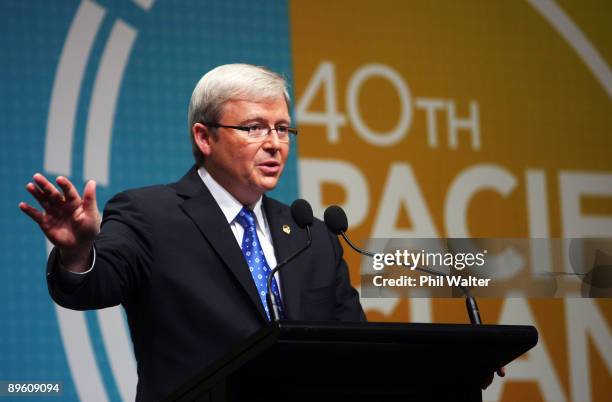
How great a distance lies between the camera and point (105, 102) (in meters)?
3.67

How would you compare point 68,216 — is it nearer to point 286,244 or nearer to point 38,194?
point 38,194

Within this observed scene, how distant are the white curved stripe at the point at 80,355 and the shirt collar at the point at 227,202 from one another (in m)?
1.02

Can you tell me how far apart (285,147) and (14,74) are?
1396 millimetres

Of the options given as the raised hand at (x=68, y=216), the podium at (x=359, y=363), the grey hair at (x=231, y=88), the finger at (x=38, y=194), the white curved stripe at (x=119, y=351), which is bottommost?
the white curved stripe at (x=119, y=351)

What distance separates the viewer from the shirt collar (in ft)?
8.84

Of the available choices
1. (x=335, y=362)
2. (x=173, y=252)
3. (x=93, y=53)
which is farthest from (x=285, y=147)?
(x=93, y=53)

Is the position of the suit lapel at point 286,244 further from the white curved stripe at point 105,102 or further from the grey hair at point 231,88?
the white curved stripe at point 105,102

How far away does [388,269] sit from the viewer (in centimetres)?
401

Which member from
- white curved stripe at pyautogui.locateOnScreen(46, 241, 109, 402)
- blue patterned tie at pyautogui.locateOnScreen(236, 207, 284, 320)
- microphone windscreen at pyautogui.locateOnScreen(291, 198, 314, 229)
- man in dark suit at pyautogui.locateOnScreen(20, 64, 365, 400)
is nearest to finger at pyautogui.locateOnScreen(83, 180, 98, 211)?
man in dark suit at pyautogui.locateOnScreen(20, 64, 365, 400)

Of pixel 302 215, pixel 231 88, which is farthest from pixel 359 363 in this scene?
pixel 231 88

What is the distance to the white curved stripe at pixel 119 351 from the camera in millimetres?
3531

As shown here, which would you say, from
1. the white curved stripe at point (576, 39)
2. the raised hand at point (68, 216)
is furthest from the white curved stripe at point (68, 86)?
the white curved stripe at point (576, 39)

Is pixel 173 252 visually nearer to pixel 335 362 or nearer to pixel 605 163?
pixel 335 362

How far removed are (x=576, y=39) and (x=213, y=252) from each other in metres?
2.61
